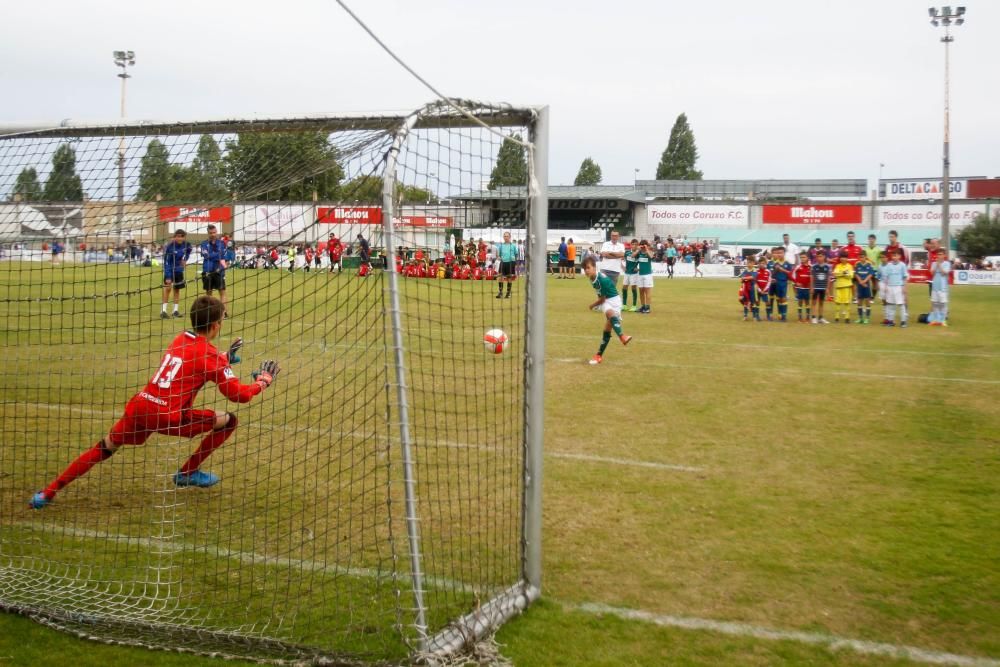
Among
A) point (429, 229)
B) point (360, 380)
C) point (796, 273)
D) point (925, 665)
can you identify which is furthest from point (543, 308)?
point (796, 273)

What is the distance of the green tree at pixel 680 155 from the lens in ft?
294

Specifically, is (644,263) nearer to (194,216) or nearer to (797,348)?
(797,348)

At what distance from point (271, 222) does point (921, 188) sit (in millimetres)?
64734

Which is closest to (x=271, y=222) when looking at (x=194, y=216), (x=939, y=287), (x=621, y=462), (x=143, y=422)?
(x=194, y=216)

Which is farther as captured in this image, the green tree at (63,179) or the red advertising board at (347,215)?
the green tree at (63,179)

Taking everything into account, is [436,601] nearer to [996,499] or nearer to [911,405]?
[996,499]

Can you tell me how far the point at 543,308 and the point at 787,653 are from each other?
2.16 m

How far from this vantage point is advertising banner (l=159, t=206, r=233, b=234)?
5863 mm

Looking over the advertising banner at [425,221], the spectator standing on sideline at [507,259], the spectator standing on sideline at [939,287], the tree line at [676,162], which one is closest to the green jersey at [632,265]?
the spectator standing on sideline at [939,287]

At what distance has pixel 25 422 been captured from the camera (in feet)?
27.6

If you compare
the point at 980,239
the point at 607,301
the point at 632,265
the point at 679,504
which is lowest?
the point at 679,504

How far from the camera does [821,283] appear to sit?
1978cm

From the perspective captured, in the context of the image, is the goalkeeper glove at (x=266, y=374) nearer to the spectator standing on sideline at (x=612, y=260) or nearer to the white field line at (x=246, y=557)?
the white field line at (x=246, y=557)

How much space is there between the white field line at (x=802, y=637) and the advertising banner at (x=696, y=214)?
188 ft
